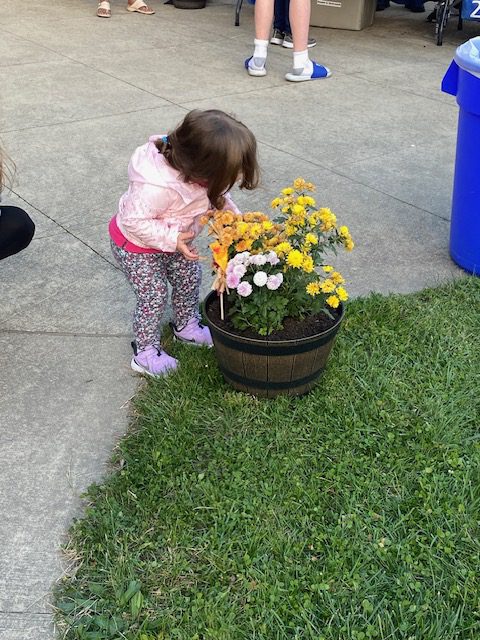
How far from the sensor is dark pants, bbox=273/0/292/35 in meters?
6.91

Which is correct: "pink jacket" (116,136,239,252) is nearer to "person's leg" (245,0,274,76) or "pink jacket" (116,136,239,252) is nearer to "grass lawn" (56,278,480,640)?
"grass lawn" (56,278,480,640)

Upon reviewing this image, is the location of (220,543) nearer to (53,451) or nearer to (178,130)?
(53,451)

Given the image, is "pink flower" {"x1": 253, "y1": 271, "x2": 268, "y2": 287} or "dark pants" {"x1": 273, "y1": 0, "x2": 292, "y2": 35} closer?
"pink flower" {"x1": 253, "y1": 271, "x2": 268, "y2": 287}

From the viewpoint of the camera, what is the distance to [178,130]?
7.66ft

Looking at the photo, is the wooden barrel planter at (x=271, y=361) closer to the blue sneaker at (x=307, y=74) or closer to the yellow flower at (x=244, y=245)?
the yellow flower at (x=244, y=245)

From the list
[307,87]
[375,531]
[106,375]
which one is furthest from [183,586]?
[307,87]

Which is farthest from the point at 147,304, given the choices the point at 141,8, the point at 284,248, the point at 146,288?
the point at 141,8

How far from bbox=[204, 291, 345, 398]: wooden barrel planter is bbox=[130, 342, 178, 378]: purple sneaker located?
235 millimetres

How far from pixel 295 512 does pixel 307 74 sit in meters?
4.72

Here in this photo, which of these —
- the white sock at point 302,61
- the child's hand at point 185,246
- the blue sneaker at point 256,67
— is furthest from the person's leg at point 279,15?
the child's hand at point 185,246

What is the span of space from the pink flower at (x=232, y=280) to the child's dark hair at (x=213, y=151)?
0.30m

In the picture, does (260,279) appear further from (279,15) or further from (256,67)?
(279,15)

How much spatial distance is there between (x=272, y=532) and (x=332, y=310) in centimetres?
84

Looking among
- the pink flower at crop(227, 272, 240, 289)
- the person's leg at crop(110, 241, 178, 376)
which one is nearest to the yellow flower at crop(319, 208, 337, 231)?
the pink flower at crop(227, 272, 240, 289)
